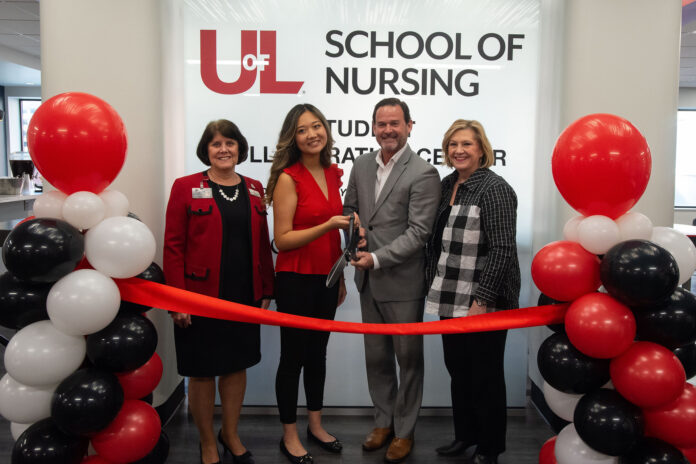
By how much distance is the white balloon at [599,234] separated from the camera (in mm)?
1766

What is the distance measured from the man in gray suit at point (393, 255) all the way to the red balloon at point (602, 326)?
0.92 meters

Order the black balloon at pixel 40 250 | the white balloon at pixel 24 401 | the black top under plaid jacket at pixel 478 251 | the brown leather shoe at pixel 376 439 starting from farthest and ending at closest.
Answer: the brown leather shoe at pixel 376 439, the black top under plaid jacket at pixel 478 251, the white balloon at pixel 24 401, the black balloon at pixel 40 250

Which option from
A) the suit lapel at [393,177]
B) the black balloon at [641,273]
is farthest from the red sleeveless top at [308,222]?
the black balloon at [641,273]

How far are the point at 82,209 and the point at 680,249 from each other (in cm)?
197

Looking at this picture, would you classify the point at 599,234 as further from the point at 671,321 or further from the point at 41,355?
the point at 41,355

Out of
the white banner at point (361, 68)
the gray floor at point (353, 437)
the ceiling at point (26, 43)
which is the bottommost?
the gray floor at point (353, 437)

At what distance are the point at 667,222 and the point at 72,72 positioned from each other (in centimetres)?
310

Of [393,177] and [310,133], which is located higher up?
[310,133]

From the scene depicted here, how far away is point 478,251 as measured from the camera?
2428 millimetres

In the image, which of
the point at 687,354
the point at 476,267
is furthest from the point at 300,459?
the point at 687,354

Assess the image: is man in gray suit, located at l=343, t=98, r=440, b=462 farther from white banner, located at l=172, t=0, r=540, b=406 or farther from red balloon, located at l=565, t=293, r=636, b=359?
red balloon, located at l=565, t=293, r=636, b=359

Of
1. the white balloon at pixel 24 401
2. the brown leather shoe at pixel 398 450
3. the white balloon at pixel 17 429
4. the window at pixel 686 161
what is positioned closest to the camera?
the white balloon at pixel 24 401

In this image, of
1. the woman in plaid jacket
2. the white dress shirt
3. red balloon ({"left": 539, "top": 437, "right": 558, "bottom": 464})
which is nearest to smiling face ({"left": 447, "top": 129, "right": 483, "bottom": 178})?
the woman in plaid jacket

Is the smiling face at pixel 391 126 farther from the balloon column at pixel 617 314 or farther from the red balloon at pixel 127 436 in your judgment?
the red balloon at pixel 127 436
